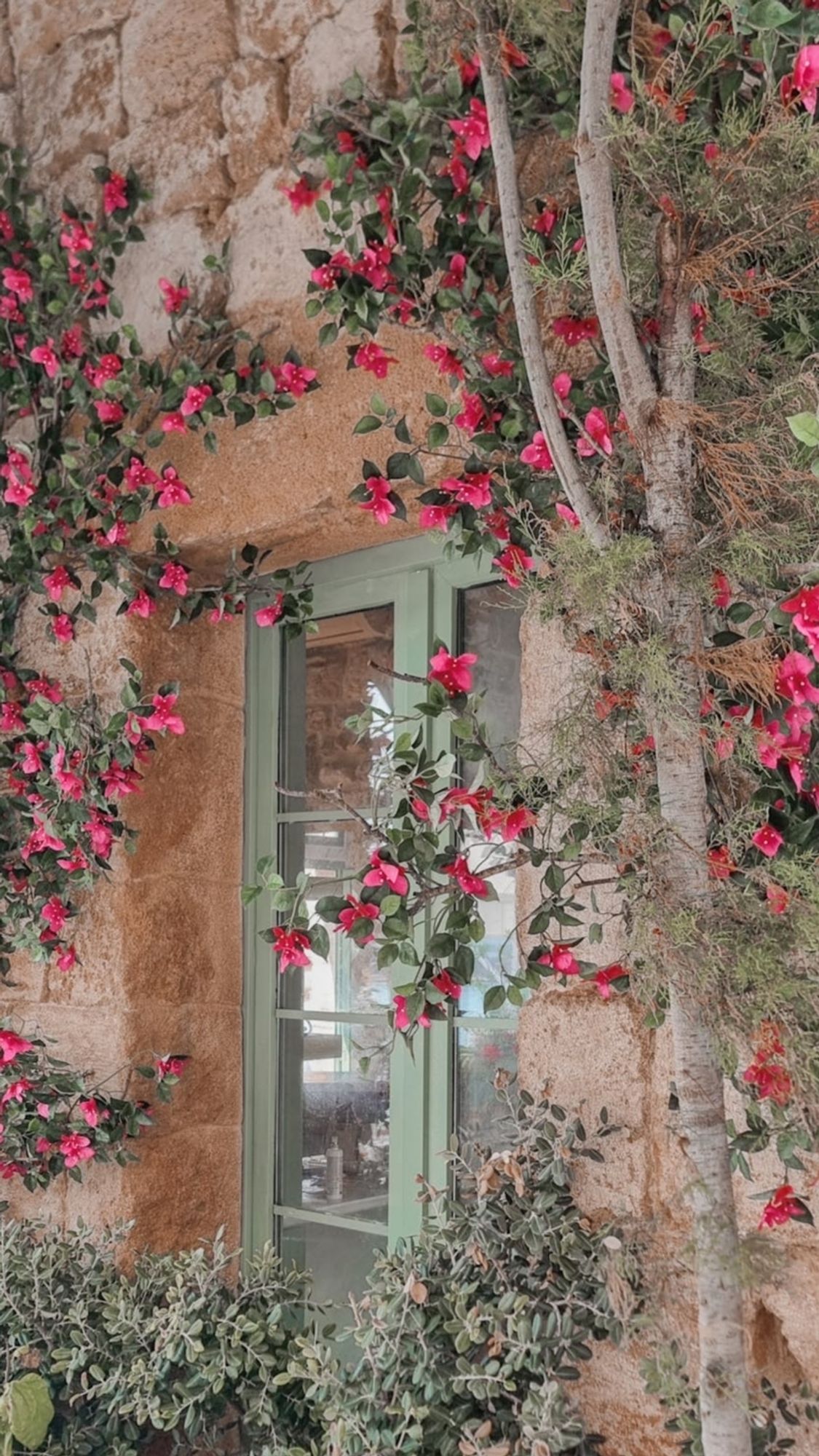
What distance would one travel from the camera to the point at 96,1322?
7.99ft

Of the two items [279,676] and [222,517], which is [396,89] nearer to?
[222,517]

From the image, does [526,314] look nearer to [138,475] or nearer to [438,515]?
[438,515]

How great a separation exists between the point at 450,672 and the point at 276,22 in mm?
1461

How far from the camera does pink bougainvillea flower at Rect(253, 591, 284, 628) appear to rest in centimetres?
252

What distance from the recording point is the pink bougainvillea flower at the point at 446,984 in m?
1.82

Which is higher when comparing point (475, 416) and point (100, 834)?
point (475, 416)

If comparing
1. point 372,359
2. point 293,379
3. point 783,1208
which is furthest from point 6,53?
point 783,1208

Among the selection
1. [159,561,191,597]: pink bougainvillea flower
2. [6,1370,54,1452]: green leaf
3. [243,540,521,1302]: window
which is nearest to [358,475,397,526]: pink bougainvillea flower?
[243,540,521,1302]: window

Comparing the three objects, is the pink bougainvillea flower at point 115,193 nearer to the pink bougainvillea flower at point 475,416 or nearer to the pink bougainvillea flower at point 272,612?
the pink bougainvillea flower at point 272,612

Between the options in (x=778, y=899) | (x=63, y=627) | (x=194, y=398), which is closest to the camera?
(x=778, y=899)

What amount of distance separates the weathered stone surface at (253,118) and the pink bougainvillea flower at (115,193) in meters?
0.22

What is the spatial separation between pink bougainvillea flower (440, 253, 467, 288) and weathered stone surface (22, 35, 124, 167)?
1121mm

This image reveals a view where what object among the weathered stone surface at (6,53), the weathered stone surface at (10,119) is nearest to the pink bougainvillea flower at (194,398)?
the weathered stone surface at (10,119)

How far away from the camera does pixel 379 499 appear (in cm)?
211
